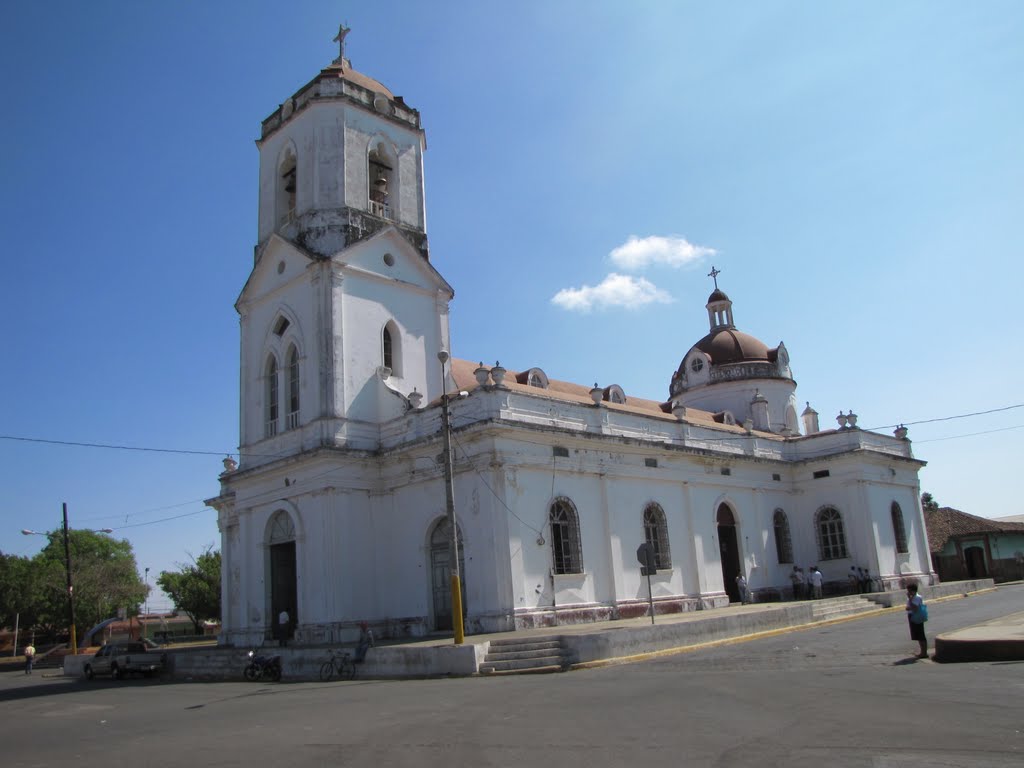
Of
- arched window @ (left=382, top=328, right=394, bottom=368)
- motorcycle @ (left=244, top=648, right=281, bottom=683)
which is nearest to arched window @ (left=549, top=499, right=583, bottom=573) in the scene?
arched window @ (left=382, top=328, right=394, bottom=368)

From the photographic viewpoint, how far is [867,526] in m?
34.0

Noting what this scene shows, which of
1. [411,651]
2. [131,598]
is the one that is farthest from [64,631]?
[411,651]

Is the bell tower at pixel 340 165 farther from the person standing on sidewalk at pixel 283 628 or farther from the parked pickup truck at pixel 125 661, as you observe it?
the parked pickup truck at pixel 125 661

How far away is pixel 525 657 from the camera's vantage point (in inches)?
674

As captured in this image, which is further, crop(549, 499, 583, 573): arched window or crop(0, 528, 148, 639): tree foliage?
crop(0, 528, 148, 639): tree foliage

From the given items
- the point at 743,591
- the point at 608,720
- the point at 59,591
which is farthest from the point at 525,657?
the point at 59,591

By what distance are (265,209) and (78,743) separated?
21.6 metres

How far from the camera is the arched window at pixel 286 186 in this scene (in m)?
29.2

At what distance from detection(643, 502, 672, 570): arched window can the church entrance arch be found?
38.0 feet

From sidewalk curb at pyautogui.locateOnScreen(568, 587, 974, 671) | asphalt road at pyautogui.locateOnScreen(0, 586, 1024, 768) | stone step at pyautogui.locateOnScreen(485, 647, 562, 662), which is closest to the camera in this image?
asphalt road at pyautogui.locateOnScreen(0, 586, 1024, 768)

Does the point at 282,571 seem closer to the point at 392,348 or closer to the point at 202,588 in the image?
the point at 392,348

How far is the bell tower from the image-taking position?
2720cm

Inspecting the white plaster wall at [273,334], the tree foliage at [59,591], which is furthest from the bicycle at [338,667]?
the tree foliage at [59,591]

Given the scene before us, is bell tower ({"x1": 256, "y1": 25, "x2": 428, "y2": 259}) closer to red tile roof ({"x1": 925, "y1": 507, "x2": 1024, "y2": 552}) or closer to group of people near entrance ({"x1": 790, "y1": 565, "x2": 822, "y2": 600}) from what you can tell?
group of people near entrance ({"x1": 790, "y1": 565, "x2": 822, "y2": 600})
